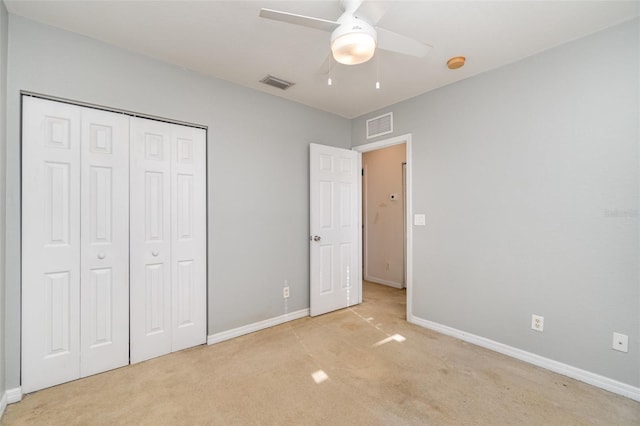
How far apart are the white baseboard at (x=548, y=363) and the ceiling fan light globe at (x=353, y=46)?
2631 millimetres

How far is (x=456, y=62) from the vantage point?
2402 millimetres

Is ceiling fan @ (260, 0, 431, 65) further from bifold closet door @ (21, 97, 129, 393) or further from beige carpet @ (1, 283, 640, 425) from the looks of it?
beige carpet @ (1, 283, 640, 425)

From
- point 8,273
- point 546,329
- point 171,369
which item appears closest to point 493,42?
point 546,329

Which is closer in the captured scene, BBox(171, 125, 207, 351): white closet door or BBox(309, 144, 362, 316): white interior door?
BBox(171, 125, 207, 351): white closet door

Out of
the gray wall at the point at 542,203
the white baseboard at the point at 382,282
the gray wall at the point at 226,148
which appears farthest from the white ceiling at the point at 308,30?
the white baseboard at the point at 382,282

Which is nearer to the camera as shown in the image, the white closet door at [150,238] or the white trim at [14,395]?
the white trim at [14,395]

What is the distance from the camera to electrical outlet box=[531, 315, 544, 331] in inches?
89.3

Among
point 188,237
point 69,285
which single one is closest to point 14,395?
point 69,285

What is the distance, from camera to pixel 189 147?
2.58m

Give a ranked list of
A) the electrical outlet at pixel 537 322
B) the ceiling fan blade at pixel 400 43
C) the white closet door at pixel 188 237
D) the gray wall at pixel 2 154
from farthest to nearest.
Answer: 1. the white closet door at pixel 188 237
2. the electrical outlet at pixel 537 322
3. the gray wall at pixel 2 154
4. the ceiling fan blade at pixel 400 43

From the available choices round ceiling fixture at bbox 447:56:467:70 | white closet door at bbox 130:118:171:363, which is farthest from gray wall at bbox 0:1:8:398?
round ceiling fixture at bbox 447:56:467:70

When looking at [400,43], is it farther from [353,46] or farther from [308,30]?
[308,30]

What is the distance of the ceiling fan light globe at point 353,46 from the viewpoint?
145cm

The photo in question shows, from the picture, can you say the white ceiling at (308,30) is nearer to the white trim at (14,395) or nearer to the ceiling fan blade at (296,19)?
the ceiling fan blade at (296,19)
